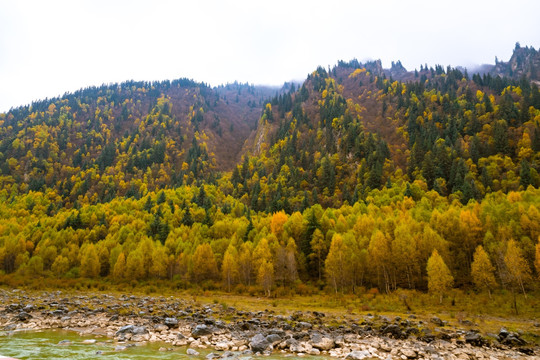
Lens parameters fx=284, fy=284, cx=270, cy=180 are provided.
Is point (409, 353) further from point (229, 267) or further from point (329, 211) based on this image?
point (329, 211)

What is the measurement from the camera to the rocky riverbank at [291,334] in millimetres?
20656

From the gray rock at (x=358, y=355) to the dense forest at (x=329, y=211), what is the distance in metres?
36.2

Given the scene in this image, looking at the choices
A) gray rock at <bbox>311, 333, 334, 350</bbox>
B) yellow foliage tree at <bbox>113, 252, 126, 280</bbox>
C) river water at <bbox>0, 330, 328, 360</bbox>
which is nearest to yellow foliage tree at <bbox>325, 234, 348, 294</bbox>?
gray rock at <bbox>311, 333, 334, 350</bbox>

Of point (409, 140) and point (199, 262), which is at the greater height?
point (409, 140)

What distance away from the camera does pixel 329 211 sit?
9094 centimetres

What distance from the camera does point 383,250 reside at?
191 ft

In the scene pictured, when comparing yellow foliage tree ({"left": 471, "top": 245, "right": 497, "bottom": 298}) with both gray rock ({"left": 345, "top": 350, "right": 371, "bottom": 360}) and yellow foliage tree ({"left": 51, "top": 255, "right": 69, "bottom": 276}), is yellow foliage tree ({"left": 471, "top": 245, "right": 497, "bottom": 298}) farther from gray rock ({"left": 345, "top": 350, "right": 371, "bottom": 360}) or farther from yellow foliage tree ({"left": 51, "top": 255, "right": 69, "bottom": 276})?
yellow foliage tree ({"left": 51, "top": 255, "right": 69, "bottom": 276})

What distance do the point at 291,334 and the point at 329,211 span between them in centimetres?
6795

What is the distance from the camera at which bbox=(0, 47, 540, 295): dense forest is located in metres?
60.2

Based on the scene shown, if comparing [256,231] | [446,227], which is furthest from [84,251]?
[446,227]

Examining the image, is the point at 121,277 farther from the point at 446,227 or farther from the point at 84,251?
the point at 446,227

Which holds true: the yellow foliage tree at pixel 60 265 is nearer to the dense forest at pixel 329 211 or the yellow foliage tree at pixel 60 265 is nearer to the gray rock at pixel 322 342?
the dense forest at pixel 329 211

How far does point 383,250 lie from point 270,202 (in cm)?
7143

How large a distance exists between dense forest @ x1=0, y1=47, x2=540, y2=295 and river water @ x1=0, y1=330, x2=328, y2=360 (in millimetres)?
41513
